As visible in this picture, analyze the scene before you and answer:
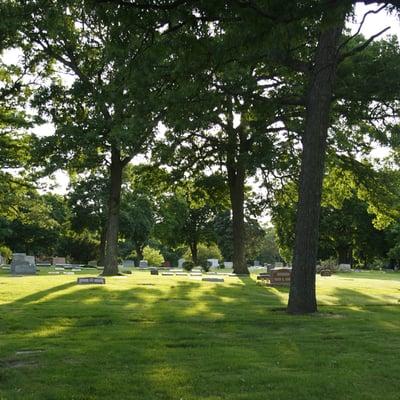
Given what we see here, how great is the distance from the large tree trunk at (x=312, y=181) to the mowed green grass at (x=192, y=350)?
0.68 metres

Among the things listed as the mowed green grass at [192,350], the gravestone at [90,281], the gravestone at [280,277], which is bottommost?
the mowed green grass at [192,350]

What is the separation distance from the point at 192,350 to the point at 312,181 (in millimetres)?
6401

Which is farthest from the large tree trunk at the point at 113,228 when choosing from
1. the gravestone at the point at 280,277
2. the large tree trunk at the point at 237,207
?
the gravestone at the point at 280,277

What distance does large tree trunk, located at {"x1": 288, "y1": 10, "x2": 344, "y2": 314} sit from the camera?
12.7 meters

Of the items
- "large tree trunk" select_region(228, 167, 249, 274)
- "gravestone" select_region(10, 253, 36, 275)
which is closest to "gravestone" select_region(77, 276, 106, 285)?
"large tree trunk" select_region(228, 167, 249, 274)

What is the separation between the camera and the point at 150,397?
17.4 ft

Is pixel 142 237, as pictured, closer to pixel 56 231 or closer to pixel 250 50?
pixel 56 231

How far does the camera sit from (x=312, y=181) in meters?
12.9

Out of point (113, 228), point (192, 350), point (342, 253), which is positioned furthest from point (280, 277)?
point (342, 253)

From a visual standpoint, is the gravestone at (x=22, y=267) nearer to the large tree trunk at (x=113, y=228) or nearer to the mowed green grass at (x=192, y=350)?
the large tree trunk at (x=113, y=228)

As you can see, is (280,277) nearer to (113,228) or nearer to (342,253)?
(113,228)

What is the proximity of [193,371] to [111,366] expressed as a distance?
105 centimetres

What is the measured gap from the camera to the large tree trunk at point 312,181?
12.7 meters

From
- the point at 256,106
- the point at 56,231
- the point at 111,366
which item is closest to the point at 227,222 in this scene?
the point at 56,231
